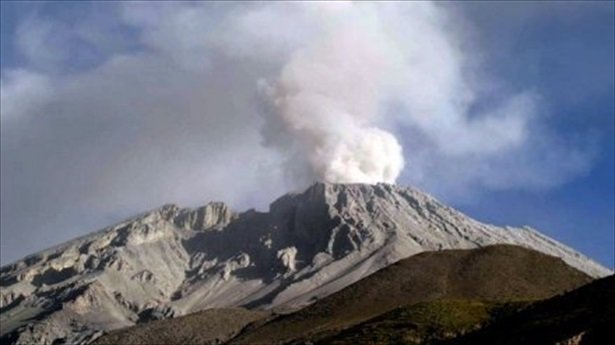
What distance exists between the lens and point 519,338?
66.9 m

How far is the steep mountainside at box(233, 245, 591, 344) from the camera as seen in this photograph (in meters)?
158

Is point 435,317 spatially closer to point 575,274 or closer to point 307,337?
point 307,337

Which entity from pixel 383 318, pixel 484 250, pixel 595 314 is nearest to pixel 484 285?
pixel 484 250

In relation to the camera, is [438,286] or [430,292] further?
[438,286]

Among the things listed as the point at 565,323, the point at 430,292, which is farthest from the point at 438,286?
the point at 565,323

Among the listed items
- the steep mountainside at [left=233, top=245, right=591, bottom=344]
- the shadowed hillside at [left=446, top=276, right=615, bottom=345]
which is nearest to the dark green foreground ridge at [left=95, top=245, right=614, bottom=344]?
the steep mountainside at [left=233, top=245, right=591, bottom=344]

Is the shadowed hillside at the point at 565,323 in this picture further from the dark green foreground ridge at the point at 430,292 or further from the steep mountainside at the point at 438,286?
the steep mountainside at the point at 438,286

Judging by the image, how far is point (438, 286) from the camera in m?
176

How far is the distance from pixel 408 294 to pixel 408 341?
73.9 meters

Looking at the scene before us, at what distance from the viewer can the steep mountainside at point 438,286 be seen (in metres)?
158

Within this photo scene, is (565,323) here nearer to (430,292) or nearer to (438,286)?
(430,292)

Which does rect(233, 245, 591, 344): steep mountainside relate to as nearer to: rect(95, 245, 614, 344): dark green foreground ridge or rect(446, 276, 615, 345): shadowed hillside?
rect(95, 245, 614, 344): dark green foreground ridge

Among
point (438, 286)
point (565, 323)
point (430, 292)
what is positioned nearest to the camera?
point (565, 323)

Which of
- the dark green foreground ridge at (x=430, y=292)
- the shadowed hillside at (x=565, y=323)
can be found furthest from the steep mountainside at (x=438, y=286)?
the shadowed hillside at (x=565, y=323)
